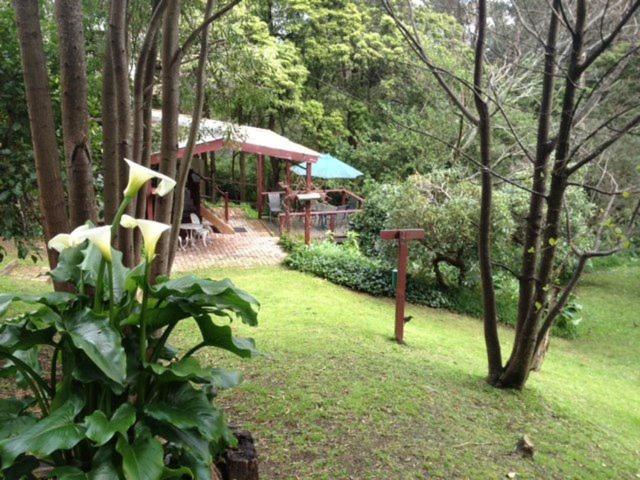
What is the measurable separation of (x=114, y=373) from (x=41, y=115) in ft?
6.39

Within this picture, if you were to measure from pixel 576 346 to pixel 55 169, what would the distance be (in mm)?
9833

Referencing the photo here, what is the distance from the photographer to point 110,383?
2.04 meters

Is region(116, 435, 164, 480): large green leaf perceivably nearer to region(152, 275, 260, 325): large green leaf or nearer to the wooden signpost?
region(152, 275, 260, 325): large green leaf

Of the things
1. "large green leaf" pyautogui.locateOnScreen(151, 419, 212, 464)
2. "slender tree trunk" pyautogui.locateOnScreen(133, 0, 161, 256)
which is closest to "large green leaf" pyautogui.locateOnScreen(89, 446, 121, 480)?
"large green leaf" pyautogui.locateOnScreen(151, 419, 212, 464)

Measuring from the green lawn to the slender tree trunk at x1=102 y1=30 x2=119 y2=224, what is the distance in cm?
163

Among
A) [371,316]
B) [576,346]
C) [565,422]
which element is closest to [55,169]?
[565,422]

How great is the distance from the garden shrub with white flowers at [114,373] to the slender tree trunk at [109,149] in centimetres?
104

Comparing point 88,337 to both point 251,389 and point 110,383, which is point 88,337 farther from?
point 251,389

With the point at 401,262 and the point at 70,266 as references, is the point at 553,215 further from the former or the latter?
the point at 70,266

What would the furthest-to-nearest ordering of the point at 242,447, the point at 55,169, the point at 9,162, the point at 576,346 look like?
the point at 576,346 < the point at 9,162 < the point at 55,169 < the point at 242,447

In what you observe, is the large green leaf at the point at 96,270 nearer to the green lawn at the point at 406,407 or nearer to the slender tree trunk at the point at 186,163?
the green lawn at the point at 406,407

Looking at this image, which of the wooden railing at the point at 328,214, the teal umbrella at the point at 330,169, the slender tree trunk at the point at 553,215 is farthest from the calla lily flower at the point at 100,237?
the teal umbrella at the point at 330,169

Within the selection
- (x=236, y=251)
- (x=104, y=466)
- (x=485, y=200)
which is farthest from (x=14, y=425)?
(x=236, y=251)

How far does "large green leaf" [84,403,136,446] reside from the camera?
1.83 m
